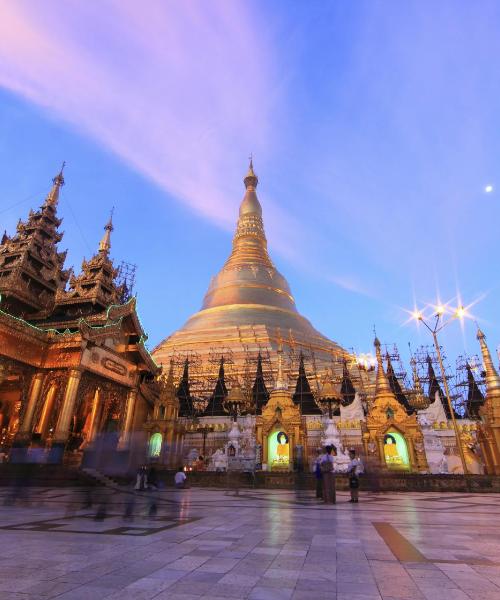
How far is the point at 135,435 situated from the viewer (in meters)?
24.0

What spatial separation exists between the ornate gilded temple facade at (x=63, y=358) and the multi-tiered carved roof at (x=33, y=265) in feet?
0.23

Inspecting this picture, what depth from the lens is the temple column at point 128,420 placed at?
2312cm

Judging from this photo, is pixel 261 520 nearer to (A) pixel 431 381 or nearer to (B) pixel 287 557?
(B) pixel 287 557

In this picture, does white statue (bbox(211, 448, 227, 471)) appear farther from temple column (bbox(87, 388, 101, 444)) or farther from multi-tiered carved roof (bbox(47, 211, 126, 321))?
multi-tiered carved roof (bbox(47, 211, 126, 321))

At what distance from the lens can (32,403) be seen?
788 inches

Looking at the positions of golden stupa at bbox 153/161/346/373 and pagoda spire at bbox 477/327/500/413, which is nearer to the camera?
pagoda spire at bbox 477/327/500/413

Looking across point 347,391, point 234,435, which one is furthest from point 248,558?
point 347,391

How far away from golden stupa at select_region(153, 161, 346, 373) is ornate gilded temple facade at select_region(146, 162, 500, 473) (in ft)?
0.51

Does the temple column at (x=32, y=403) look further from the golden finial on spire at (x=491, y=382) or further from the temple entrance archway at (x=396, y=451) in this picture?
the golden finial on spire at (x=491, y=382)

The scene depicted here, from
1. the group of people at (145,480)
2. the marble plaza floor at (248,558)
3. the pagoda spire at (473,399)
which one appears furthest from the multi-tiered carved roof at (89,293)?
the pagoda spire at (473,399)

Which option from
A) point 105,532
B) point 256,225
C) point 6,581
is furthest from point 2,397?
point 256,225

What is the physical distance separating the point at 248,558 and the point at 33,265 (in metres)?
30.5

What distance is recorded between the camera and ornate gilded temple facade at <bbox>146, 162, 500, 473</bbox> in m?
20.2

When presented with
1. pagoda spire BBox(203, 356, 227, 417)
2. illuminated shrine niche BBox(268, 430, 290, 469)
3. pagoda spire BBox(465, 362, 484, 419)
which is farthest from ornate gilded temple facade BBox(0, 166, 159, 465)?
pagoda spire BBox(465, 362, 484, 419)
